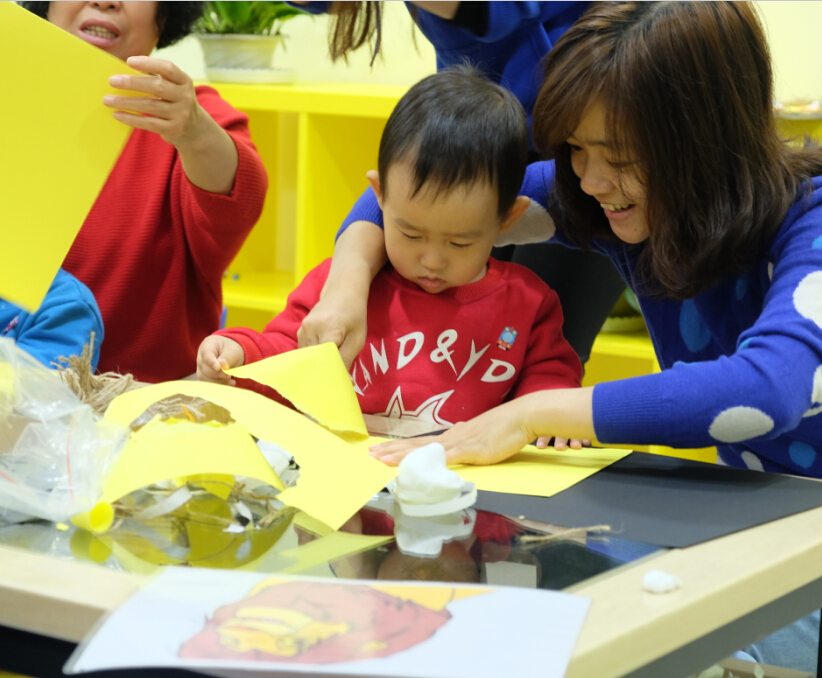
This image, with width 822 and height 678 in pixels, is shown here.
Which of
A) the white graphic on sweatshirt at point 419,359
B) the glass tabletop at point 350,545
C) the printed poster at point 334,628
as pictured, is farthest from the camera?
the white graphic on sweatshirt at point 419,359

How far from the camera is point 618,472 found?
70cm

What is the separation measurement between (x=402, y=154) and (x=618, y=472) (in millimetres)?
425

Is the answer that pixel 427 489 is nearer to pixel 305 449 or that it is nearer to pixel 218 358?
pixel 305 449

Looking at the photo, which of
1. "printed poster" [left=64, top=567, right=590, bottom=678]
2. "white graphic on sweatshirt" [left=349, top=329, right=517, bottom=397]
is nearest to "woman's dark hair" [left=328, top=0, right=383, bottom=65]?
"white graphic on sweatshirt" [left=349, top=329, right=517, bottom=397]

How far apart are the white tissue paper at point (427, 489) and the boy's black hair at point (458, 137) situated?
404mm

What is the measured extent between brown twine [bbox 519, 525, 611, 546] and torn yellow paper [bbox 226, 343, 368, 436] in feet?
0.82

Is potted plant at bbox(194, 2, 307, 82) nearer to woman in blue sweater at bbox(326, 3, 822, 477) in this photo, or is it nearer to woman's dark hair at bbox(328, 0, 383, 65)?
woman's dark hair at bbox(328, 0, 383, 65)

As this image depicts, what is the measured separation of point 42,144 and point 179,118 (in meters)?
0.20

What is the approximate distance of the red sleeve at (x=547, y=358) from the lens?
995 millimetres

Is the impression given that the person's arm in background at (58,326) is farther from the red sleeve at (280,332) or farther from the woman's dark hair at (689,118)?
the woman's dark hair at (689,118)

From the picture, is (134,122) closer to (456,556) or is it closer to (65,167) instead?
(65,167)

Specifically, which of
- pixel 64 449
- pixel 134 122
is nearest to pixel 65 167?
pixel 134 122

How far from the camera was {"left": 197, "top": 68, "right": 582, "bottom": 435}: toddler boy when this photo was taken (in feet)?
3.08

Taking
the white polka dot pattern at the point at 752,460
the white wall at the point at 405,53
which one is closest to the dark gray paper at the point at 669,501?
the white polka dot pattern at the point at 752,460
